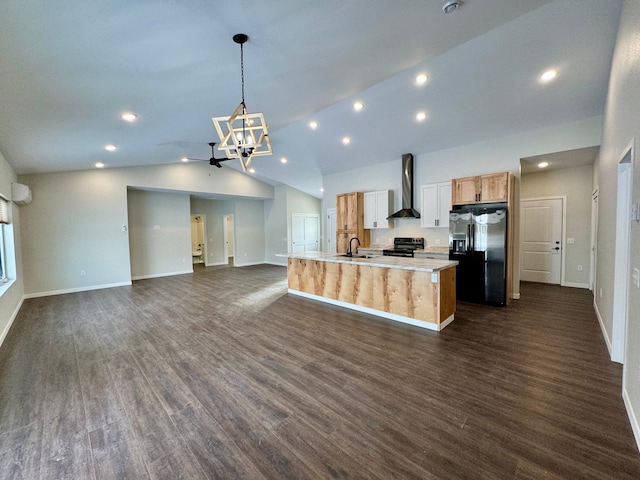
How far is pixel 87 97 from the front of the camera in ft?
9.82

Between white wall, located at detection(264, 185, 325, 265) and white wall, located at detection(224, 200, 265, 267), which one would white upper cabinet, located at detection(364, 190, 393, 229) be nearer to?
A: white wall, located at detection(264, 185, 325, 265)

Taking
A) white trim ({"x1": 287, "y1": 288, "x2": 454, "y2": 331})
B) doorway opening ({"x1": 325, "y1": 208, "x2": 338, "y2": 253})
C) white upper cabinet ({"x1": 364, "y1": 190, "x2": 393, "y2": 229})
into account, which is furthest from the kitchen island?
doorway opening ({"x1": 325, "y1": 208, "x2": 338, "y2": 253})

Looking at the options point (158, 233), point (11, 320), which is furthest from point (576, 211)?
point (158, 233)

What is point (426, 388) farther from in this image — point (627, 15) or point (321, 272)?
point (627, 15)

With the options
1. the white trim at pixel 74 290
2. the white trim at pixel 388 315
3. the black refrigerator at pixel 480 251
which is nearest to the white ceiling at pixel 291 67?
the black refrigerator at pixel 480 251

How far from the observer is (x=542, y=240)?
6.28 meters

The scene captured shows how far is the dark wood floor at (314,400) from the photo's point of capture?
1622mm

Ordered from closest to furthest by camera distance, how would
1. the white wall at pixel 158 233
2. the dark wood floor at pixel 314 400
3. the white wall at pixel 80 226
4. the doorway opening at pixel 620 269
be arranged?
the dark wood floor at pixel 314 400
the doorway opening at pixel 620 269
the white wall at pixel 80 226
the white wall at pixel 158 233

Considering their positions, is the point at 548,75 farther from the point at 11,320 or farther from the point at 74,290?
the point at 74,290

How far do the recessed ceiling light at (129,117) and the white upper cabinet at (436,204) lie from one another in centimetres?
532

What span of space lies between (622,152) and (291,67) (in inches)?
130

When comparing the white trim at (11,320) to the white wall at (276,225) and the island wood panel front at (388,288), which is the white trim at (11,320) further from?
the white wall at (276,225)

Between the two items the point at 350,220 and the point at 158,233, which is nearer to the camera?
the point at 350,220

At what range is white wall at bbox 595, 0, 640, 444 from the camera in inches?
73.7
